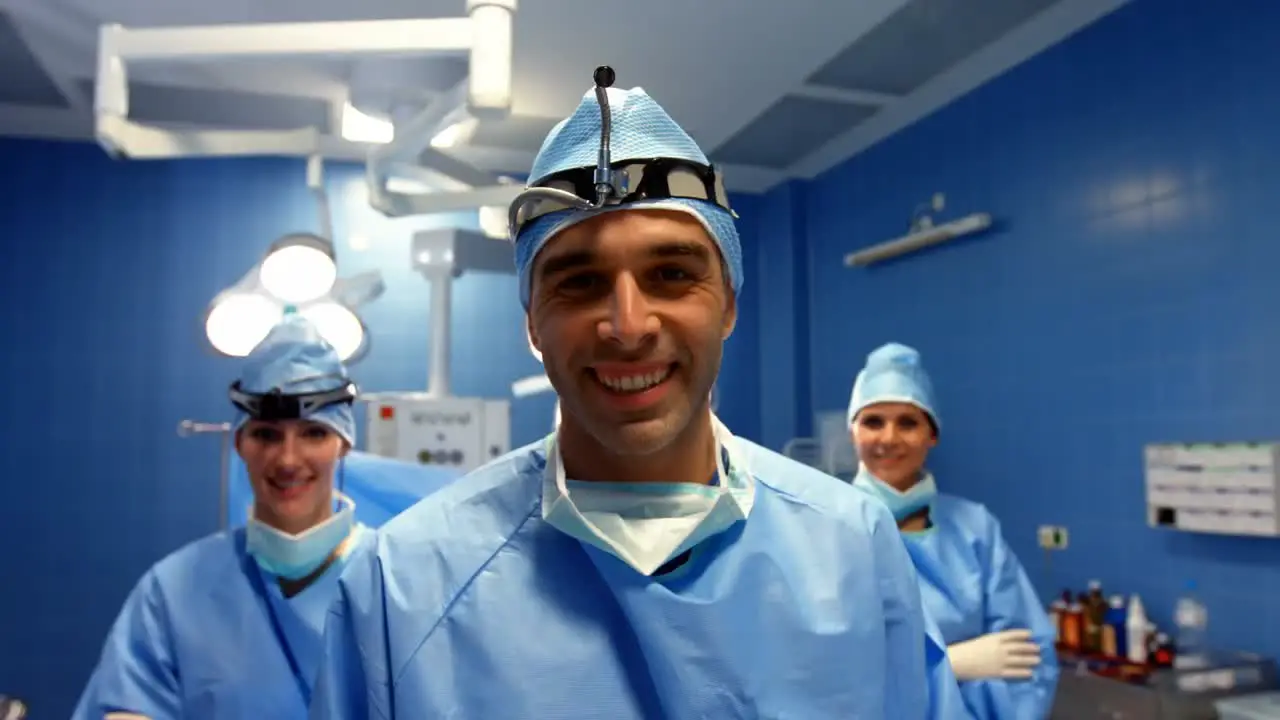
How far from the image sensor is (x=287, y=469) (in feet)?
5.88

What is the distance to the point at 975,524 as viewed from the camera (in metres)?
2.22

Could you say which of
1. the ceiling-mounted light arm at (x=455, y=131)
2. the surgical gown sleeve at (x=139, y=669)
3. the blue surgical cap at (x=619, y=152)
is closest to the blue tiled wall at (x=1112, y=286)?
the ceiling-mounted light arm at (x=455, y=131)

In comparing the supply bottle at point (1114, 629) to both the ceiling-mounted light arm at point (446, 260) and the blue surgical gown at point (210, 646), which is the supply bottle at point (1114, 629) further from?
the blue surgical gown at point (210, 646)

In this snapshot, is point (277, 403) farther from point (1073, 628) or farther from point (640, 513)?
point (1073, 628)

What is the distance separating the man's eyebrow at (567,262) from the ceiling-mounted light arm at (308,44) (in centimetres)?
77

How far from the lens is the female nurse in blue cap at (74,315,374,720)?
64.6 inches

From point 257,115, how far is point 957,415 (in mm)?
3189

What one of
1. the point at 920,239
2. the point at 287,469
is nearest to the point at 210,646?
the point at 287,469

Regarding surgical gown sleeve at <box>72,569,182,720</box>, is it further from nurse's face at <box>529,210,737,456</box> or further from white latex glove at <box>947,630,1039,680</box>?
white latex glove at <box>947,630,1039,680</box>

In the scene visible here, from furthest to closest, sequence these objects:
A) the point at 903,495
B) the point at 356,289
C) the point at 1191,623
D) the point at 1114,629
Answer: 1. the point at 1114,629
2. the point at 356,289
3. the point at 1191,623
4. the point at 903,495

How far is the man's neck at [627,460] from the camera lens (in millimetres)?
1010

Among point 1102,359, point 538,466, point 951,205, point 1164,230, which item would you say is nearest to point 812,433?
point 951,205

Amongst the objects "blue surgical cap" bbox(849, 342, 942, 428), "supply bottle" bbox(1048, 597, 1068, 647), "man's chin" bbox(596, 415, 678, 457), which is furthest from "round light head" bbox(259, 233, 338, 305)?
"supply bottle" bbox(1048, 597, 1068, 647)

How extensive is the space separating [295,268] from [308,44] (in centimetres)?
81
